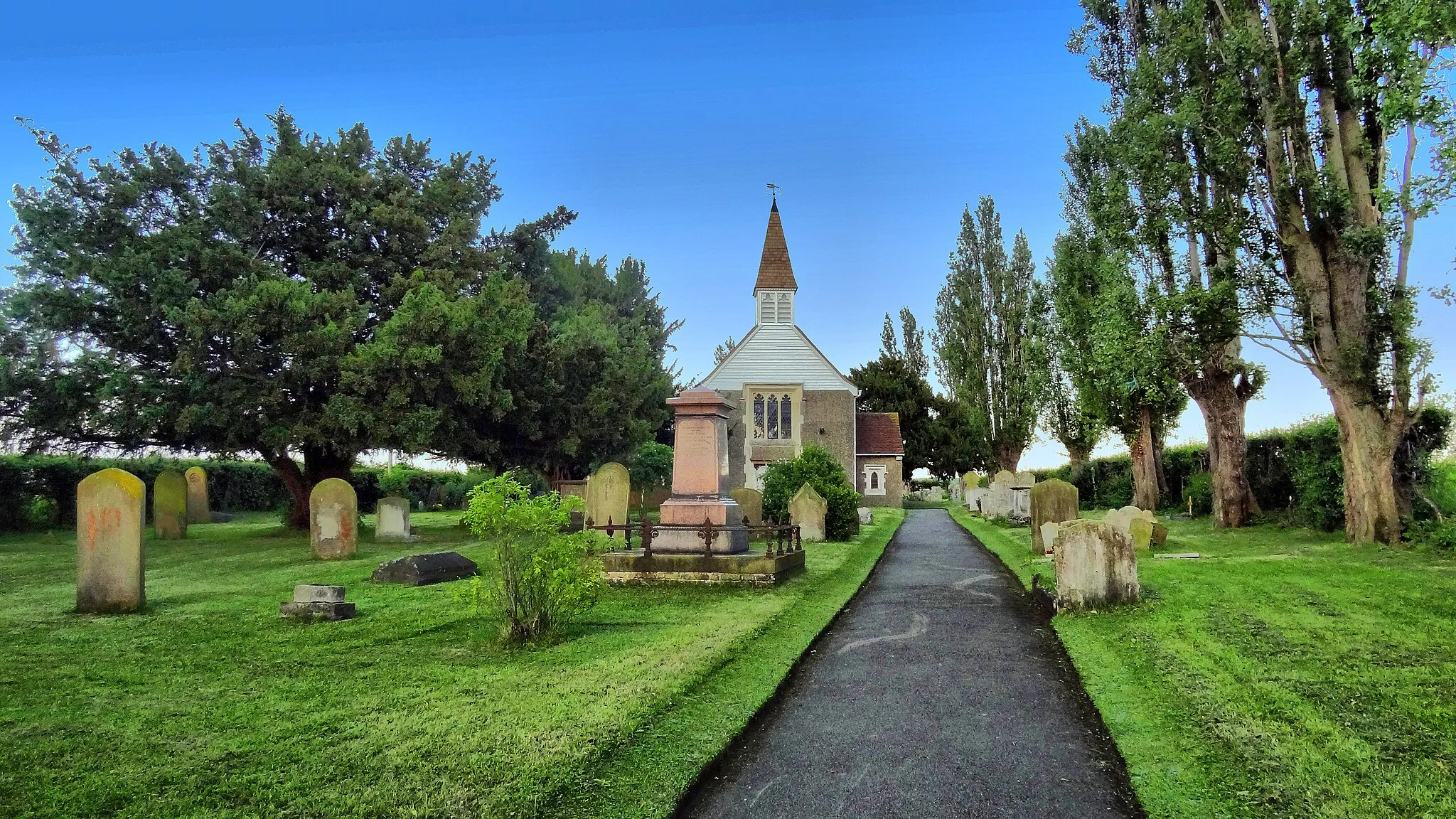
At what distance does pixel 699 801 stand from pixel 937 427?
5146 cm

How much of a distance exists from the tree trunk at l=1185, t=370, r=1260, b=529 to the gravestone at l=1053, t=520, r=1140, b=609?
14.0 meters

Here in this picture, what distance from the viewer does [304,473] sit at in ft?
81.5

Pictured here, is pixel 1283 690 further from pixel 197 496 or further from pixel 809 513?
pixel 197 496

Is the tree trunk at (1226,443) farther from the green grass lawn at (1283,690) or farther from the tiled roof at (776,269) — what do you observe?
the tiled roof at (776,269)

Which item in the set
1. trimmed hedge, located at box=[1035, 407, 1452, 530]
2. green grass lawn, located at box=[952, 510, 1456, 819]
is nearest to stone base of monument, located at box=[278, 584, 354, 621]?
green grass lawn, located at box=[952, 510, 1456, 819]

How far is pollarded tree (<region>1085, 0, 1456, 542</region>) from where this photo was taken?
47.8ft

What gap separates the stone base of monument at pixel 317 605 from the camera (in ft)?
30.7

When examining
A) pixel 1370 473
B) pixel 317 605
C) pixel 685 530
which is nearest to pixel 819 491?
pixel 685 530

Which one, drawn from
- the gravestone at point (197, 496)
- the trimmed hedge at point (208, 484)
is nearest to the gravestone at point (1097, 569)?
the trimmed hedge at point (208, 484)

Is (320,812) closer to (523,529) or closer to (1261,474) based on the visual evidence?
(523,529)

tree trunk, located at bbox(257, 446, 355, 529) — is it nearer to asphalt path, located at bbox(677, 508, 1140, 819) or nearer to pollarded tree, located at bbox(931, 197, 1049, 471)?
asphalt path, located at bbox(677, 508, 1140, 819)

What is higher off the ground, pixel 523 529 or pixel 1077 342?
pixel 1077 342

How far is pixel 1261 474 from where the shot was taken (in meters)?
23.0

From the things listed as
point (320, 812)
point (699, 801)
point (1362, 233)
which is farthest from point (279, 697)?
point (1362, 233)
